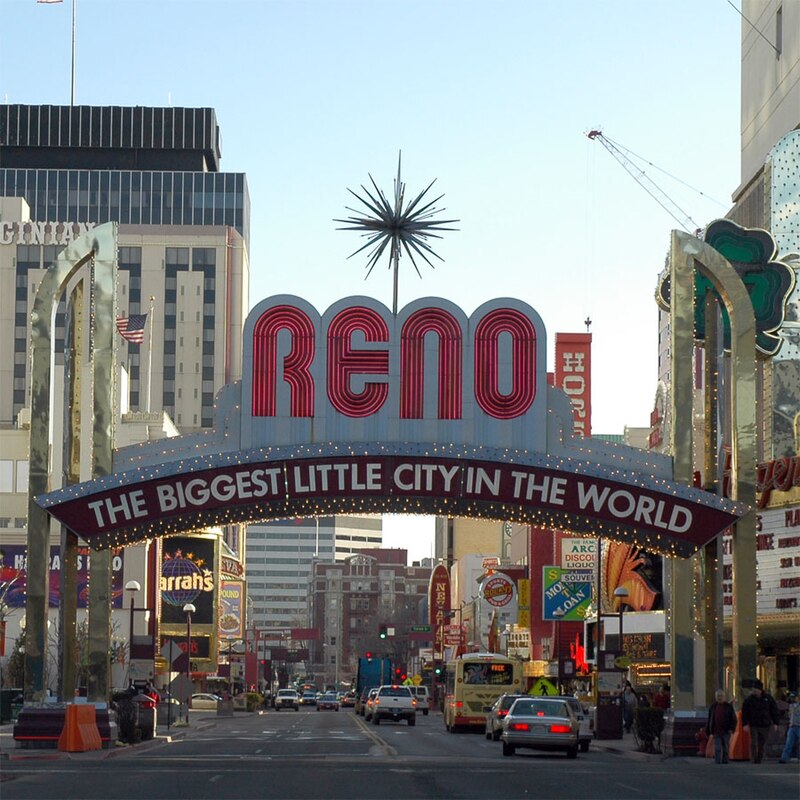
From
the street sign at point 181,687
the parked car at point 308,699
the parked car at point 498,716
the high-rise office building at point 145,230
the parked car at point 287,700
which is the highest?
the high-rise office building at point 145,230

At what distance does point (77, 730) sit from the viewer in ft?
117

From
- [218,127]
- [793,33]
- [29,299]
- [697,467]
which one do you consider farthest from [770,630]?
[218,127]

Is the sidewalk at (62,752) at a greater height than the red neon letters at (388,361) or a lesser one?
lesser

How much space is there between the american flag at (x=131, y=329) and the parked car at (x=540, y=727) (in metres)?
49.9

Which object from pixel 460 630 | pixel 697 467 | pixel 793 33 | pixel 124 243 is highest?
pixel 124 243

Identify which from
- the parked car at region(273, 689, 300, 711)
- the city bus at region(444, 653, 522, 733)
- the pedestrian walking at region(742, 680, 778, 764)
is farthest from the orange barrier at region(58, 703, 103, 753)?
the parked car at region(273, 689, 300, 711)

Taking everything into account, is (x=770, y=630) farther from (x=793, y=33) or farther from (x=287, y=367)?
(x=793, y=33)

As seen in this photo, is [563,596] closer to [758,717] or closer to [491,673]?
[491,673]

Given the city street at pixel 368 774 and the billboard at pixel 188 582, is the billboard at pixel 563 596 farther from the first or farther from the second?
the city street at pixel 368 774

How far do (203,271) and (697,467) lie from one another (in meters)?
110

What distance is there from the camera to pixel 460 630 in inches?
5266

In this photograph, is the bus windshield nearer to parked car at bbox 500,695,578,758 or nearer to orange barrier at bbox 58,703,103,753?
parked car at bbox 500,695,578,758

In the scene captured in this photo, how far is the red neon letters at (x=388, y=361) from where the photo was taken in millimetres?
37688

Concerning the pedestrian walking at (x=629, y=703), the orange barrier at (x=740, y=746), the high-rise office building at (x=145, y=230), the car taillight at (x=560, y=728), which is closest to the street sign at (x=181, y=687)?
the pedestrian walking at (x=629, y=703)
